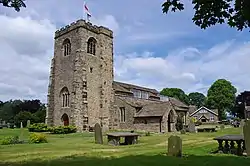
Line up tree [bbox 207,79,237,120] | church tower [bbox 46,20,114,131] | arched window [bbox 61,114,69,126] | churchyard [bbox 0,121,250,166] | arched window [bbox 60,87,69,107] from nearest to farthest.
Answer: churchyard [bbox 0,121,250,166] → church tower [bbox 46,20,114,131] → arched window [bbox 61,114,69,126] → arched window [bbox 60,87,69,107] → tree [bbox 207,79,237,120]

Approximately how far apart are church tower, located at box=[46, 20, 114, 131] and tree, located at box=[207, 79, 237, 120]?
47452mm

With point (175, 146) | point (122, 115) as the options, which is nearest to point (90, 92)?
point (122, 115)

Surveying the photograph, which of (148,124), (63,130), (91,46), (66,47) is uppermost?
(91,46)

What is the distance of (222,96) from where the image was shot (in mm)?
87562

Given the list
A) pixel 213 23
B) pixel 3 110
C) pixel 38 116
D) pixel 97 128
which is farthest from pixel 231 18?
pixel 3 110

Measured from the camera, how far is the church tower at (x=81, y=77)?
1780 inches

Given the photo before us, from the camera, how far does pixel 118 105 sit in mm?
49500

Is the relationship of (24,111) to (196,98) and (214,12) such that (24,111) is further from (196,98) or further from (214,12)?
(196,98)

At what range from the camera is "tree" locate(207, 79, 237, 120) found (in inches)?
3430

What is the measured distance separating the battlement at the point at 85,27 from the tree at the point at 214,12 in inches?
1606

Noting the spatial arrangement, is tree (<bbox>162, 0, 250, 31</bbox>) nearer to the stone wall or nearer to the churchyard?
the churchyard

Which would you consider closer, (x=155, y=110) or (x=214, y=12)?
(x=214, y=12)

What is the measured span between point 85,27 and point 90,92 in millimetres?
10656

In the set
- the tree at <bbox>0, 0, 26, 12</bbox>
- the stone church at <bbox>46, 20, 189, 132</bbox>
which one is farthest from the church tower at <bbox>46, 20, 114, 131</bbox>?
the tree at <bbox>0, 0, 26, 12</bbox>
